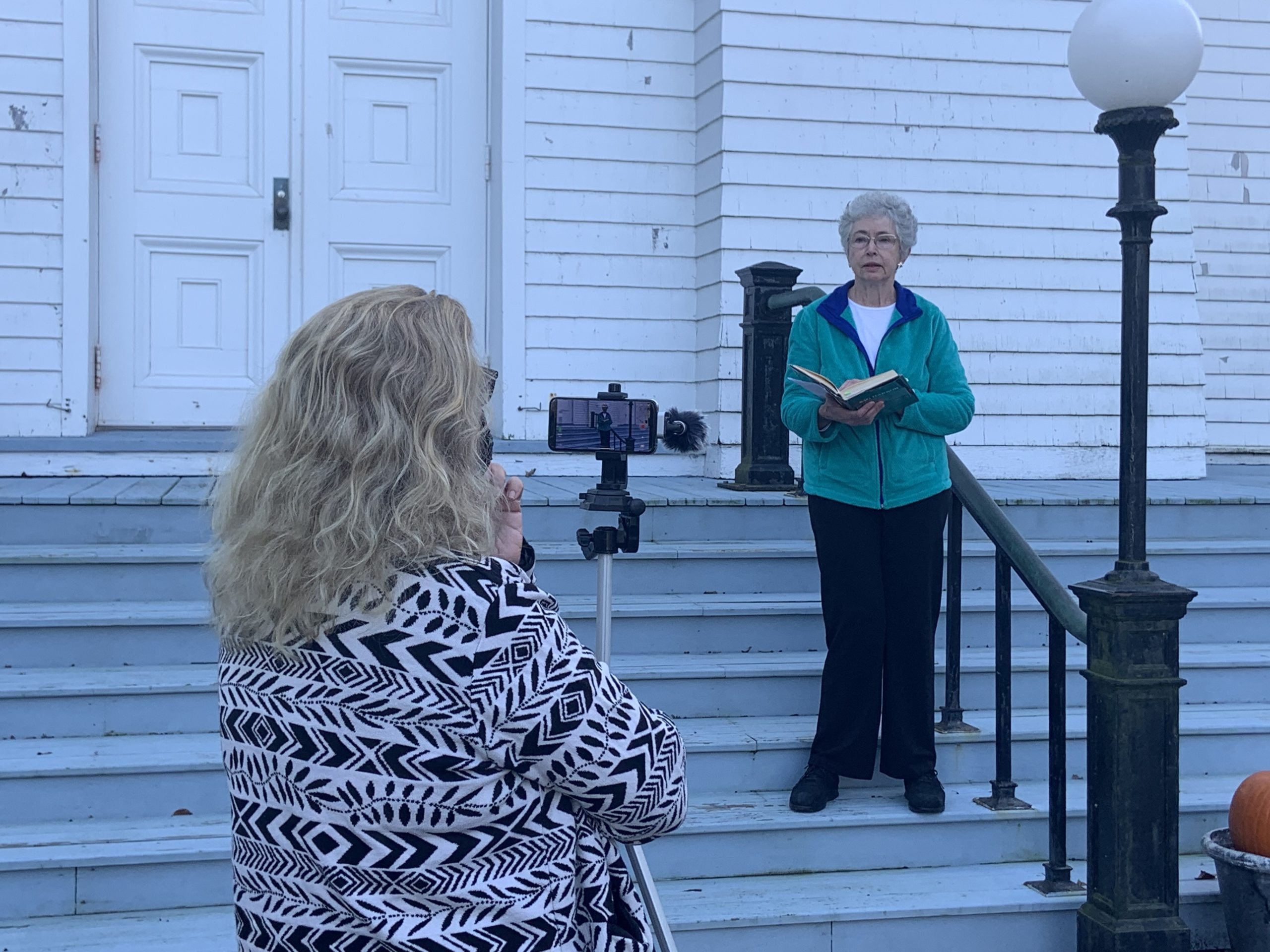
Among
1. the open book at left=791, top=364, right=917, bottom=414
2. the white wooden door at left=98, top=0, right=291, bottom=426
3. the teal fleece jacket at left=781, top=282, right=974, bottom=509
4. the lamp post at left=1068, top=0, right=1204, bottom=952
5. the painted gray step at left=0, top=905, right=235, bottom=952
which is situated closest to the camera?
the painted gray step at left=0, top=905, right=235, bottom=952

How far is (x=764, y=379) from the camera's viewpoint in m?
5.16

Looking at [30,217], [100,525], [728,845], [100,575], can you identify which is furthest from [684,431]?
[30,217]

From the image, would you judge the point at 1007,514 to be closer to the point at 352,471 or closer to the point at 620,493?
the point at 620,493

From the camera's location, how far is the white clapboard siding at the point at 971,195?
5.85 meters

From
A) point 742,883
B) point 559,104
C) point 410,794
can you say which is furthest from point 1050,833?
point 559,104

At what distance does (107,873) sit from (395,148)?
3.65 metres

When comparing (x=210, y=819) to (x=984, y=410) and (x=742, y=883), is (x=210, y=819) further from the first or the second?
(x=984, y=410)

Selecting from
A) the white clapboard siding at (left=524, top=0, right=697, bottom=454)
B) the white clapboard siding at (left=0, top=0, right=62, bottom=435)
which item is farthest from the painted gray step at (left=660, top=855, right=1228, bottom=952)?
the white clapboard siding at (left=0, top=0, right=62, bottom=435)

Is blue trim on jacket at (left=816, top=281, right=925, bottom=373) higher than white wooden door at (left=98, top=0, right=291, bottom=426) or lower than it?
lower

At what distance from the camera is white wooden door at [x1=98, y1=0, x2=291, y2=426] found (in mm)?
5570

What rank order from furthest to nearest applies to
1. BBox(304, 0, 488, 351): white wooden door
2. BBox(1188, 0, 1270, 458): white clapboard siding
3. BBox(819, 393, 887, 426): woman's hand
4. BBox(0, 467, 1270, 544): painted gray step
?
BBox(1188, 0, 1270, 458): white clapboard siding < BBox(304, 0, 488, 351): white wooden door < BBox(0, 467, 1270, 544): painted gray step < BBox(819, 393, 887, 426): woman's hand

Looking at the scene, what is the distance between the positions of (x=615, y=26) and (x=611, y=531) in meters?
3.88

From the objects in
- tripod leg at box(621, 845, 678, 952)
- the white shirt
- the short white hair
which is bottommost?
tripod leg at box(621, 845, 678, 952)

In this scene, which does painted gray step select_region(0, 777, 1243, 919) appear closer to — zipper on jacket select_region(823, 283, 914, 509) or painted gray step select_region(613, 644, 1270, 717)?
painted gray step select_region(613, 644, 1270, 717)
